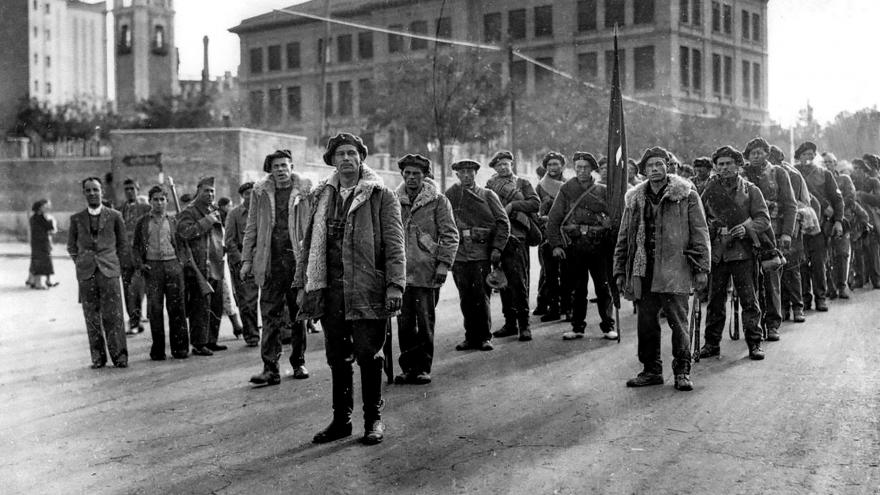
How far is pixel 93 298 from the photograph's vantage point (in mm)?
9938

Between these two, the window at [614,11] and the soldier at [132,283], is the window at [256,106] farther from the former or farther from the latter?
the soldier at [132,283]

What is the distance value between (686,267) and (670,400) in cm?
118

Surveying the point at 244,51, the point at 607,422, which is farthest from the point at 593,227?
the point at 244,51

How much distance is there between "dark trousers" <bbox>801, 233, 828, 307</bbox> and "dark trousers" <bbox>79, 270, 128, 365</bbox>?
8.58m

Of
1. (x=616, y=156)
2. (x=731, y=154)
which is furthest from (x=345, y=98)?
(x=731, y=154)

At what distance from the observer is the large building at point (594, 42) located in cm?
3023

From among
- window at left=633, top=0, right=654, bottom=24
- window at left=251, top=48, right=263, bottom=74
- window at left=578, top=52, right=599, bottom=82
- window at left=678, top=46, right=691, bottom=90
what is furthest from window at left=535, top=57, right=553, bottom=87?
window at left=251, top=48, right=263, bottom=74

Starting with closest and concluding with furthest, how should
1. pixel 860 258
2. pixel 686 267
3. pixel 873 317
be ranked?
1. pixel 686 267
2. pixel 873 317
3. pixel 860 258

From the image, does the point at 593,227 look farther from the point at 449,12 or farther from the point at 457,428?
the point at 449,12

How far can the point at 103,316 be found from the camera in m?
9.85

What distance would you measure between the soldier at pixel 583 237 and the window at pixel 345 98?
5082 cm

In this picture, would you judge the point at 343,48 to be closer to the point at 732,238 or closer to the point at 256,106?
the point at 256,106

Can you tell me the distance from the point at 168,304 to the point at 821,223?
28.0 feet

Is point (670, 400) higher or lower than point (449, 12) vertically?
lower
